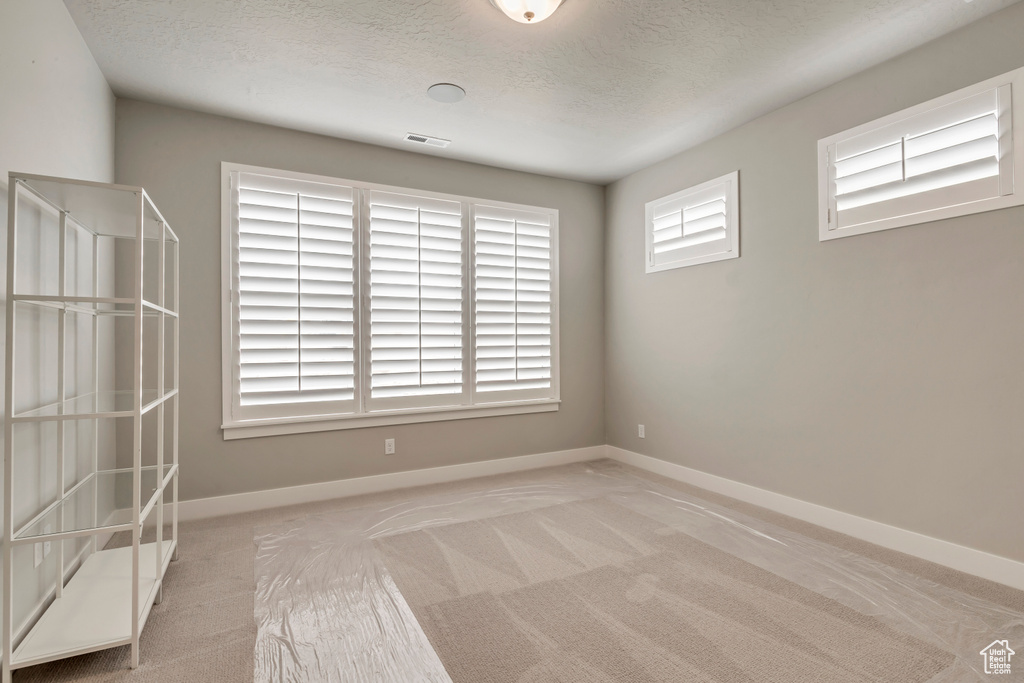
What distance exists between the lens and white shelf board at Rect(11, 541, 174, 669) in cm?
159

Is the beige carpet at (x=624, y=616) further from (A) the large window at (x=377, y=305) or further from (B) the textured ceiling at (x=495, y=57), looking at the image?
(B) the textured ceiling at (x=495, y=57)

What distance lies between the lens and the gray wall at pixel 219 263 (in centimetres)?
304

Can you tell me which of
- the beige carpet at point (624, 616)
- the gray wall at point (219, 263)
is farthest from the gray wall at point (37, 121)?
the beige carpet at point (624, 616)

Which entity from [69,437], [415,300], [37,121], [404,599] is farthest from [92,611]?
[415,300]

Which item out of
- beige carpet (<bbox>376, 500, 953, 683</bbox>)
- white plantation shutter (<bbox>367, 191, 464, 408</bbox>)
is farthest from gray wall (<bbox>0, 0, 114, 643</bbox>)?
white plantation shutter (<bbox>367, 191, 464, 408</bbox>)

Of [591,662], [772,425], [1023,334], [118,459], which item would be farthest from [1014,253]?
[118,459]

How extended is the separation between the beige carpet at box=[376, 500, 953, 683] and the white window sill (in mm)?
1074

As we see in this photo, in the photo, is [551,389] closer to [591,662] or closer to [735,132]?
[735,132]

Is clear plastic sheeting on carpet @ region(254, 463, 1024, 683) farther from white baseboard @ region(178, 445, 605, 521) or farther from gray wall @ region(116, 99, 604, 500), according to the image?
gray wall @ region(116, 99, 604, 500)

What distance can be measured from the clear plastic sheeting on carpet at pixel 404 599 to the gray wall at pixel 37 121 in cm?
84

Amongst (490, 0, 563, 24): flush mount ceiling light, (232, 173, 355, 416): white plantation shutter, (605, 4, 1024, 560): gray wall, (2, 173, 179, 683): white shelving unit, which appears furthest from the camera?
(232, 173, 355, 416): white plantation shutter

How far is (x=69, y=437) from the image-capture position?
7.10 ft

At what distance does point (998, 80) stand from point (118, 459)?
503 cm

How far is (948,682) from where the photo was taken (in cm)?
158
